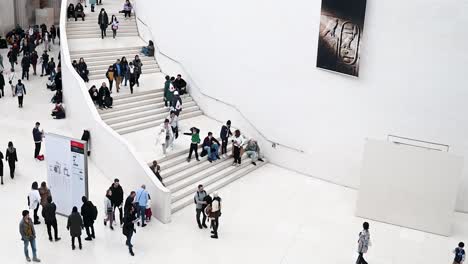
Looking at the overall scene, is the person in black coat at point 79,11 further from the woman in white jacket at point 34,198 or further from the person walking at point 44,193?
the woman in white jacket at point 34,198

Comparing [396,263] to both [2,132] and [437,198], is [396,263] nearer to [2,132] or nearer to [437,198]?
[437,198]

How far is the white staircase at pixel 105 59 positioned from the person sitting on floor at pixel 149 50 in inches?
6.3

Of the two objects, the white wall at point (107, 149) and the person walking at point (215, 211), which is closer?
the person walking at point (215, 211)

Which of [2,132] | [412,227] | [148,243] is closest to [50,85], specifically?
[2,132]

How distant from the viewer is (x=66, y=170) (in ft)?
48.1

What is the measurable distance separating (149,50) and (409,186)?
12.9 meters

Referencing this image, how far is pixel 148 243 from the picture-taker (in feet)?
47.0

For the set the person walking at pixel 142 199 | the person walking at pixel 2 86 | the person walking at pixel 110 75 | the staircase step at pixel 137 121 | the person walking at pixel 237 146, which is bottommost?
the person walking at pixel 142 199

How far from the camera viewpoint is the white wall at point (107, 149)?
15422 millimetres

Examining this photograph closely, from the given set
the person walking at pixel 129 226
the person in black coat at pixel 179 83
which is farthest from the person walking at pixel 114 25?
the person walking at pixel 129 226

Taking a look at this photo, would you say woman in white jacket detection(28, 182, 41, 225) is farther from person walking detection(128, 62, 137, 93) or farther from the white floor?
person walking detection(128, 62, 137, 93)

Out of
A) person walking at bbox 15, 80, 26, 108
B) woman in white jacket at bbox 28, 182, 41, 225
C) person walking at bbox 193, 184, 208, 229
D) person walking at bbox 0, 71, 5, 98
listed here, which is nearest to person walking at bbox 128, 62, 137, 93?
person walking at bbox 15, 80, 26, 108

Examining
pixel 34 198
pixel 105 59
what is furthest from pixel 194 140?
pixel 105 59

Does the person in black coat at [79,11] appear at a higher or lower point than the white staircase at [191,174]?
higher
